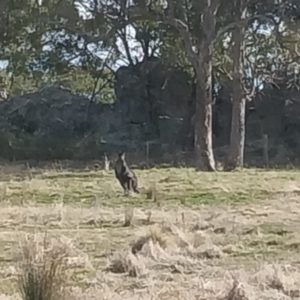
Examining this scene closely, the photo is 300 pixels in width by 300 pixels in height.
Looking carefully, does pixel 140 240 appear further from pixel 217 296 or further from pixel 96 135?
pixel 96 135

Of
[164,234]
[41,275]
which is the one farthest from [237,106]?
[41,275]

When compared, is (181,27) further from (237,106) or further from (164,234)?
(164,234)

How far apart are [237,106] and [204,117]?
5.84ft

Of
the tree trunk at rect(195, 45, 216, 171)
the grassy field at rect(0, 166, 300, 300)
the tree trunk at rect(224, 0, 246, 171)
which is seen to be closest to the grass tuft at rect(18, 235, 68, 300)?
the grassy field at rect(0, 166, 300, 300)

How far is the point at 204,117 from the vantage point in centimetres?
2544

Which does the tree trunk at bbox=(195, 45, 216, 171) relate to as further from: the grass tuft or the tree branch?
the grass tuft

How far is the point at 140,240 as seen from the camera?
955 cm

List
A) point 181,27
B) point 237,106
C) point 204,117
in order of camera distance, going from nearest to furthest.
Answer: point 181,27
point 204,117
point 237,106

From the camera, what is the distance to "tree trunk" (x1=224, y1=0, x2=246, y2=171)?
25562mm

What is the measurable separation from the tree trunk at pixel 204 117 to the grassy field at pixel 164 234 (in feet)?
15.9

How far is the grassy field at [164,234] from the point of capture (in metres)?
7.29

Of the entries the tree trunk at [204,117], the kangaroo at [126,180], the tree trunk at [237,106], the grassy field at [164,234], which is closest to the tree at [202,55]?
the tree trunk at [204,117]

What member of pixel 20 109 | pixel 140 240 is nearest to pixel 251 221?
pixel 140 240

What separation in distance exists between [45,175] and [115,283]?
1433 centimetres
